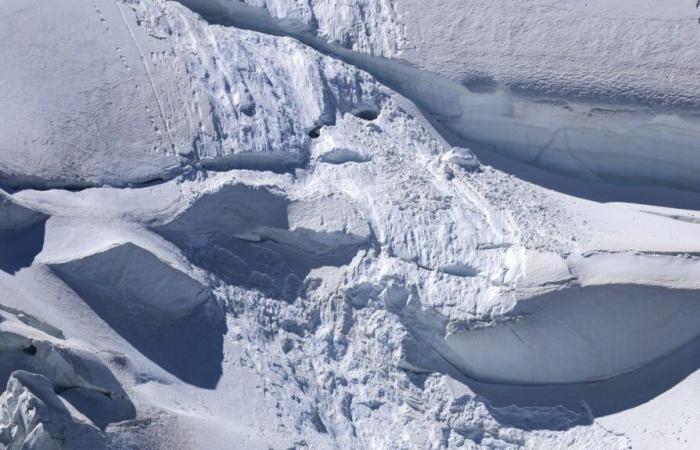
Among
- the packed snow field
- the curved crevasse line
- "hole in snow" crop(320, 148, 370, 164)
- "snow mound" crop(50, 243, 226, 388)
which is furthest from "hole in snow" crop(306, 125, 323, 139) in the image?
"snow mound" crop(50, 243, 226, 388)

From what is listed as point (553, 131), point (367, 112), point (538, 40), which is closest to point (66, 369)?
point (367, 112)

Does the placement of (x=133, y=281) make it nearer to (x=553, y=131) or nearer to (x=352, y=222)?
(x=352, y=222)

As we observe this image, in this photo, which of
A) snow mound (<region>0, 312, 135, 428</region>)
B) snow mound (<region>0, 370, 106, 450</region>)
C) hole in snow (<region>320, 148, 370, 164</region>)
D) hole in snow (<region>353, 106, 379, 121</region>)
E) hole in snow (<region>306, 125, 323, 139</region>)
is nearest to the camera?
snow mound (<region>0, 370, 106, 450</region>)

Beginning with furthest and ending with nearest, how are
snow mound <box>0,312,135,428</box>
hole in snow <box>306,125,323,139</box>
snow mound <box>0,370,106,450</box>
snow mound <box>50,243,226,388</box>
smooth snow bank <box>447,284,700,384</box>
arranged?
hole in snow <box>306,125,323,139</box> → smooth snow bank <box>447,284,700,384</box> → snow mound <box>50,243,226,388</box> → snow mound <box>0,312,135,428</box> → snow mound <box>0,370,106,450</box>

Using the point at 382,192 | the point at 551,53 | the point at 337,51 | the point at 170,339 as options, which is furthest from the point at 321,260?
the point at 551,53

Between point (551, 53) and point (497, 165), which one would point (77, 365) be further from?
point (551, 53)

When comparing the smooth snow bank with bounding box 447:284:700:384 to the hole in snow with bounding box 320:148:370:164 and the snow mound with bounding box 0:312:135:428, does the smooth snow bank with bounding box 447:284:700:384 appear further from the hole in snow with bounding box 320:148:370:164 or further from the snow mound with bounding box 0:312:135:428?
the snow mound with bounding box 0:312:135:428
